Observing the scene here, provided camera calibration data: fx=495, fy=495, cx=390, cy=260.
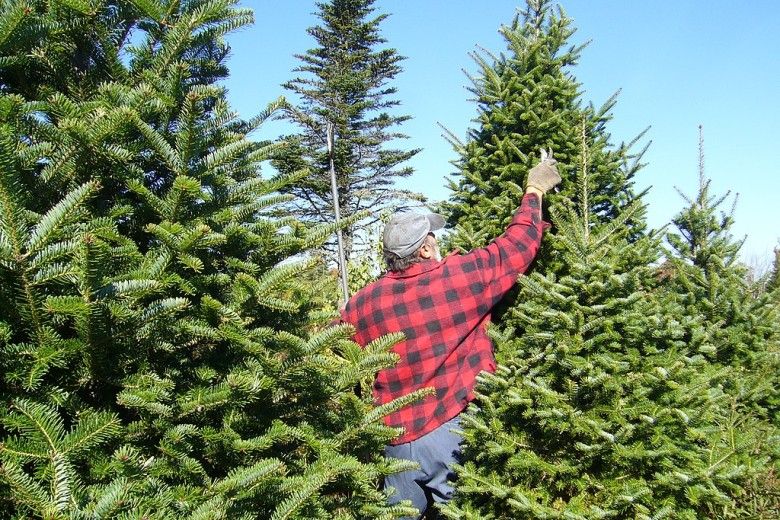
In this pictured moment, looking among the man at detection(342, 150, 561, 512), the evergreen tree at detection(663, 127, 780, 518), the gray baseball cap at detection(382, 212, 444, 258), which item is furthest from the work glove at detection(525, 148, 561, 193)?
the evergreen tree at detection(663, 127, 780, 518)

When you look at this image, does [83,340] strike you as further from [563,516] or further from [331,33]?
[331,33]

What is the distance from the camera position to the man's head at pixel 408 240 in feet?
9.85

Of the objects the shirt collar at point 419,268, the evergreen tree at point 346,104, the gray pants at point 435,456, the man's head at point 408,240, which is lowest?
the gray pants at point 435,456

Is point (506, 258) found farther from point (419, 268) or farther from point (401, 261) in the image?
point (401, 261)

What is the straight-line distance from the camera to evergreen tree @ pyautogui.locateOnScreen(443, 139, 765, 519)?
2.19 meters

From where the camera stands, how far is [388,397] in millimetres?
2973

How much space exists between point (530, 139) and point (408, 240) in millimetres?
1086

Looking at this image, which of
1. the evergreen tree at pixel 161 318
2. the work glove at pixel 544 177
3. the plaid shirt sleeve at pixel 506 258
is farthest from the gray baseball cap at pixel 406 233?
the evergreen tree at pixel 161 318

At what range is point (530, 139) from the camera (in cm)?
325

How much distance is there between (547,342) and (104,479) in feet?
6.46

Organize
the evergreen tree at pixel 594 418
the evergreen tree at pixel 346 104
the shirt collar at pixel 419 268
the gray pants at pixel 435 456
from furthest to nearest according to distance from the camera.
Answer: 1. the evergreen tree at pixel 346 104
2. the shirt collar at pixel 419 268
3. the gray pants at pixel 435 456
4. the evergreen tree at pixel 594 418

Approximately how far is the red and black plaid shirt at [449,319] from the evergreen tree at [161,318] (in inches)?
23.4

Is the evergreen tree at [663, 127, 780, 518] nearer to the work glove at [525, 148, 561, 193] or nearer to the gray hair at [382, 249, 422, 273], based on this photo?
the work glove at [525, 148, 561, 193]

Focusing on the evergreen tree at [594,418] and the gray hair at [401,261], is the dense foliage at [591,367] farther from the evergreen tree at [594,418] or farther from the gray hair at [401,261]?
the gray hair at [401,261]
